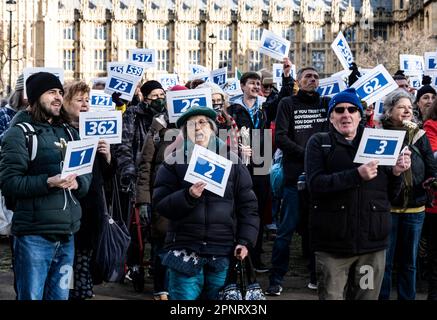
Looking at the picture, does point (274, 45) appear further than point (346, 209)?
Yes

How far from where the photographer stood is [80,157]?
5254 millimetres

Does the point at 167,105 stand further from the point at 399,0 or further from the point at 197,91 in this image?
the point at 399,0

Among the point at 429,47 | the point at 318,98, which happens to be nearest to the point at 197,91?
the point at 318,98

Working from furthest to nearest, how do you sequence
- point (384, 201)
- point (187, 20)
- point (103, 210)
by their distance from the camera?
point (187, 20)
point (103, 210)
point (384, 201)

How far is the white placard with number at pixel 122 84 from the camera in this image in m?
9.85

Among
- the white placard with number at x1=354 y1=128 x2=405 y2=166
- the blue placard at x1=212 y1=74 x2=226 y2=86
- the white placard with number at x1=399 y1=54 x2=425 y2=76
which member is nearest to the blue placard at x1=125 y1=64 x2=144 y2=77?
the blue placard at x1=212 y1=74 x2=226 y2=86

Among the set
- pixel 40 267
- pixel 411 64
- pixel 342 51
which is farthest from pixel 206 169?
pixel 411 64

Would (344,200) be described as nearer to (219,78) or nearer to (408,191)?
(408,191)

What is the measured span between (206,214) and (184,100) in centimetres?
247

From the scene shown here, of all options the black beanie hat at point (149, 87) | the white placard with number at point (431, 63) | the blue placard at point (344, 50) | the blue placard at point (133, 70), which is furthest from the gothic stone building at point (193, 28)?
the black beanie hat at point (149, 87)

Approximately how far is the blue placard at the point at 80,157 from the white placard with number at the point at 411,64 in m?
7.86

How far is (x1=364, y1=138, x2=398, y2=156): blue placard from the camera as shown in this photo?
517 centimetres
